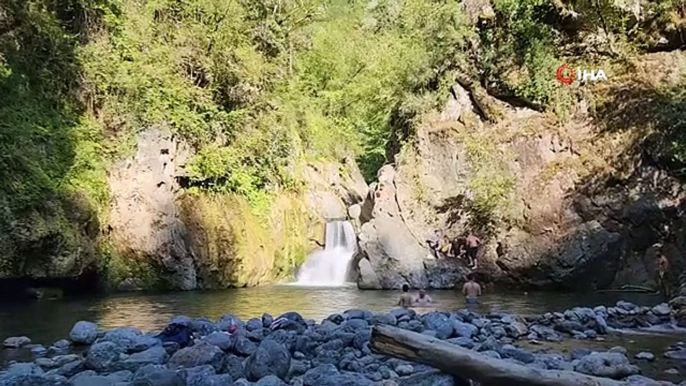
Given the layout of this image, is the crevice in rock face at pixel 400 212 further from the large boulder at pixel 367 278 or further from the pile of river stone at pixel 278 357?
the pile of river stone at pixel 278 357

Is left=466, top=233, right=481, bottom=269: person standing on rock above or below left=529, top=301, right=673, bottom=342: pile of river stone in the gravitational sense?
above

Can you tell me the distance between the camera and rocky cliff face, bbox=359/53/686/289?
1772 centimetres

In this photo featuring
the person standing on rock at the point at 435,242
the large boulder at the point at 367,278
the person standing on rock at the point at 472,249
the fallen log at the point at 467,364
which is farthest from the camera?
the person standing on rock at the point at 435,242

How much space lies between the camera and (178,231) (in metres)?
19.4

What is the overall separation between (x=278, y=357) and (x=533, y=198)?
529 inches

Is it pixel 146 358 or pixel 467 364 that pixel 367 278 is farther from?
pixel 467 364

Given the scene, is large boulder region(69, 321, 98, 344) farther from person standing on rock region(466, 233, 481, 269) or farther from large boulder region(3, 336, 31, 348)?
person standing on rock region(466, 233, 481, 269)

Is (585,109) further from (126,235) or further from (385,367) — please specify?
(385,367)

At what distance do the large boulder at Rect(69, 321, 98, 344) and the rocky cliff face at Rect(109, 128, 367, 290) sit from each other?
29.4 feet

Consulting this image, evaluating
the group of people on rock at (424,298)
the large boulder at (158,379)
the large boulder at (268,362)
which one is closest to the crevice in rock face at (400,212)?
the group of people on rock at (424,298)

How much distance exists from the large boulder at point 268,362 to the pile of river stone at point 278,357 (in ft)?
0.03

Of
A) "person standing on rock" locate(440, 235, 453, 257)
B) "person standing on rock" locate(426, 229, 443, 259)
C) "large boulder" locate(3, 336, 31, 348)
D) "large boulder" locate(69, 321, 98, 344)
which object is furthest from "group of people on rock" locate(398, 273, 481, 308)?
"large boulder" locate(3, 336, 31, 348)

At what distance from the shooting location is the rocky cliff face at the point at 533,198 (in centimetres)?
1772

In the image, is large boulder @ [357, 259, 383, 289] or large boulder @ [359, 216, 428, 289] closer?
large boulder @ [357, 259, 383, 289]
